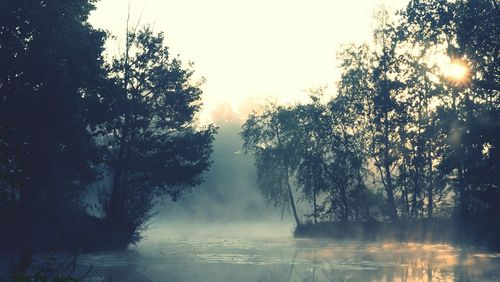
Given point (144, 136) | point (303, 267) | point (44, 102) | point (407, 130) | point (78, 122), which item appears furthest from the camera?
point (407, 130)

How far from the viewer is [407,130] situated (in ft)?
163

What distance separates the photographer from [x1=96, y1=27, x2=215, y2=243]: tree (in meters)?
38.6

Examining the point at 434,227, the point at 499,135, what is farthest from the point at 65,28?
the point at 434,227

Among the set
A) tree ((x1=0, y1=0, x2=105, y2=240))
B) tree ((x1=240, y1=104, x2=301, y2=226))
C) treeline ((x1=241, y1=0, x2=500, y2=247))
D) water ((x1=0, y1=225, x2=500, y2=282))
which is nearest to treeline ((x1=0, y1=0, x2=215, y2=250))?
tree ((x1=0, y1=0, x2=105, y2=240))

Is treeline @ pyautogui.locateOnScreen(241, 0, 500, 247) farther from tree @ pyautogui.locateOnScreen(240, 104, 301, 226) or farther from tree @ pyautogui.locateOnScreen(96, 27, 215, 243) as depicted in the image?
tree @ pyautogui.locateOnScreen(96, 27, 215, 243)

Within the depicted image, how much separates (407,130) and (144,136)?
22.5 m

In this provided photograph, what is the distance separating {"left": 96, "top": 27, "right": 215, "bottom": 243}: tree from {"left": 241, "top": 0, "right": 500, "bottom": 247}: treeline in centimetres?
1666

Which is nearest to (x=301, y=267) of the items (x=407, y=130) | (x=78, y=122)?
(x=78, y=122)

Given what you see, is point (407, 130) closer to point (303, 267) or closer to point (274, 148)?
point (274, 148)

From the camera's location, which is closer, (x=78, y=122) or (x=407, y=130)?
(x=78, y=122)

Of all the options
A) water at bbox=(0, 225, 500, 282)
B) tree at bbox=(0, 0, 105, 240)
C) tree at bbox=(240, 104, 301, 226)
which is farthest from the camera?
tree at bbox=(240, 104, 301, 226)

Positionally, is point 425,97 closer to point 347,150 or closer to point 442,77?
point 442,77

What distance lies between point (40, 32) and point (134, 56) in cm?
988

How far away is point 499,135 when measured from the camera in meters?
34.4
